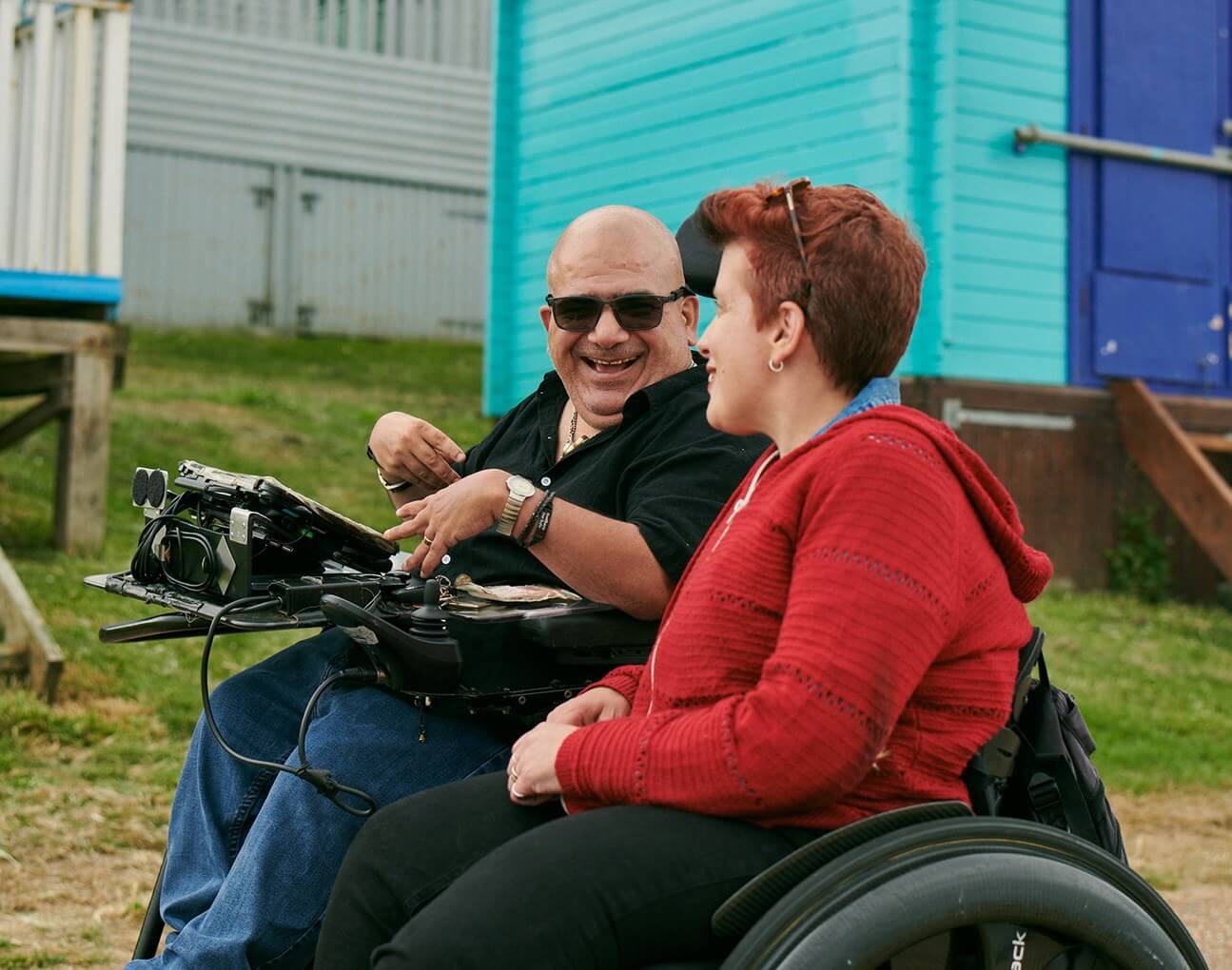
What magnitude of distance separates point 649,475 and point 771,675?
95 centimetres

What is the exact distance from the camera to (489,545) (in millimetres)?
2773

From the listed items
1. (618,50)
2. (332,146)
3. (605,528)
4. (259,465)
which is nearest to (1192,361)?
(618,50)

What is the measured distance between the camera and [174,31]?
1585 cm

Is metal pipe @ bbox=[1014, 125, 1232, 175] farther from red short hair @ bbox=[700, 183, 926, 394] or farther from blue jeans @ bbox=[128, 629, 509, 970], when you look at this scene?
→ red short hair @ bbox=[700, 183, 926, 394]

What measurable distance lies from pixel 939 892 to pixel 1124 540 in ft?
24.6

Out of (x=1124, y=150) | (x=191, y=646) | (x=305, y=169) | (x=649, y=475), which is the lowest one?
(x=191, y=646)

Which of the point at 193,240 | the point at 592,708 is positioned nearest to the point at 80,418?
the point at 592,708

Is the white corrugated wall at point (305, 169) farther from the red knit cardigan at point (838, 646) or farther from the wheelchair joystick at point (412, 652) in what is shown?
the red knit cardigan at point (838, 646)

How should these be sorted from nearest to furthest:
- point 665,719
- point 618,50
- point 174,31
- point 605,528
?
point 665,719 → point 605,528 → point 618,50 → point 174,31

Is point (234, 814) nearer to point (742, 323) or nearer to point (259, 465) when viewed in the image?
point (742, 323)

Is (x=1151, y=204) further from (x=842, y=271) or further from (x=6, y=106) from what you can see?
(x=842, y=271)

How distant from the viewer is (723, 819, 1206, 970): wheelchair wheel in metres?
1.62

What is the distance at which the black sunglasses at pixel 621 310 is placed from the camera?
2803 millimetres

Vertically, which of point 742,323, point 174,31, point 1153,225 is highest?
point 174,31
